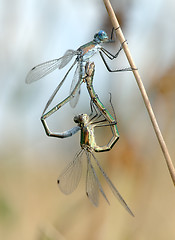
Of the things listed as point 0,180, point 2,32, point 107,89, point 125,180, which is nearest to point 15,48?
point 2,32

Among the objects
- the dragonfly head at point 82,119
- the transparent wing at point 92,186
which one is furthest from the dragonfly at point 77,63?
the transparent wing at point 92,186

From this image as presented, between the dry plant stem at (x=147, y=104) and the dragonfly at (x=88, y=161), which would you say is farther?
the dragonfly at (x=88, y=161)

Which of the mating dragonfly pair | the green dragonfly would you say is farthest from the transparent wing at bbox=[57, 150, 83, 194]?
the mating dragonfly pair

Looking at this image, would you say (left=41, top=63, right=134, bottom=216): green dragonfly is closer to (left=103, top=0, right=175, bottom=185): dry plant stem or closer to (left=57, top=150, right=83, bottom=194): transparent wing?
(left=57, top=150, right=83, bottom=194): transparent wing

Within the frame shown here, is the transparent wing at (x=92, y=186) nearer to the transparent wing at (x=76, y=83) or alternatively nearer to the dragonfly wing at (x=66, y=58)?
the transparent wing at (x=76, y=83)

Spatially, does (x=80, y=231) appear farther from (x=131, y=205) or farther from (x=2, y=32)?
(x=2, y=32)

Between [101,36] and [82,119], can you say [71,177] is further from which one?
[101,36]
